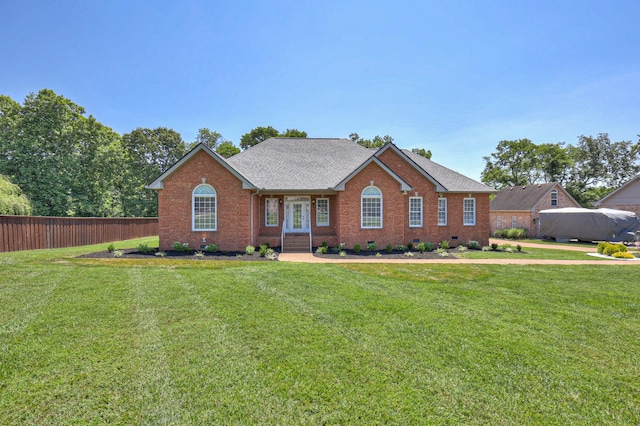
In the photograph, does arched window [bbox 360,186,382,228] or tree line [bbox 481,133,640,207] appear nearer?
arched window [bbox 360,186,382,228]

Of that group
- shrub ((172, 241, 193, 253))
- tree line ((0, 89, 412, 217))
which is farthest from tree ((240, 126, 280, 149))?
shrub ((172, 241, 193, 253))

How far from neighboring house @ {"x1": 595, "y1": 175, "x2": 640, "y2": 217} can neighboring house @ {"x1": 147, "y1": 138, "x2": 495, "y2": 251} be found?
16.1 metres

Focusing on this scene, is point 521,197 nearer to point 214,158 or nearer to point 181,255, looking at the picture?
point 214,158

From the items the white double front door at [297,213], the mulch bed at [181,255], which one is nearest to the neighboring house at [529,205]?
the white double front door at [297,213]

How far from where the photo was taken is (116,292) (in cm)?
741

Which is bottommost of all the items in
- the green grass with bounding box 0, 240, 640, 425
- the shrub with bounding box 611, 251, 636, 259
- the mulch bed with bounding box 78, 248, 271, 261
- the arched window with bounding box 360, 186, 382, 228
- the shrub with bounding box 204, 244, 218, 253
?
the shrub with bounding box 611, 251, 636, 259

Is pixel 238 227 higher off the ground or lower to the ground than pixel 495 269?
higher

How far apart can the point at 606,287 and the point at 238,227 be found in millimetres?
14203

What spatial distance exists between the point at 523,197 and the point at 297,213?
24030 millimetres

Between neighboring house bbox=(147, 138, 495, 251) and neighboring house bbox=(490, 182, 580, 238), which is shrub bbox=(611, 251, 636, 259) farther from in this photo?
neighboring house bbox=(490, 182, 580, 238)

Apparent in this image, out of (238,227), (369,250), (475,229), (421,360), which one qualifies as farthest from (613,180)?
(421,360)

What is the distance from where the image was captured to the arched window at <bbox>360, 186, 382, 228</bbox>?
16953mm

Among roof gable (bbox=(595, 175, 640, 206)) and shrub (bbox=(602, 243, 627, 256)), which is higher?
roof gable (bbox=(595, 175, 640, 206))

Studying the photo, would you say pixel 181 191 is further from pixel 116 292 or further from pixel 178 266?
pixel 116 292
